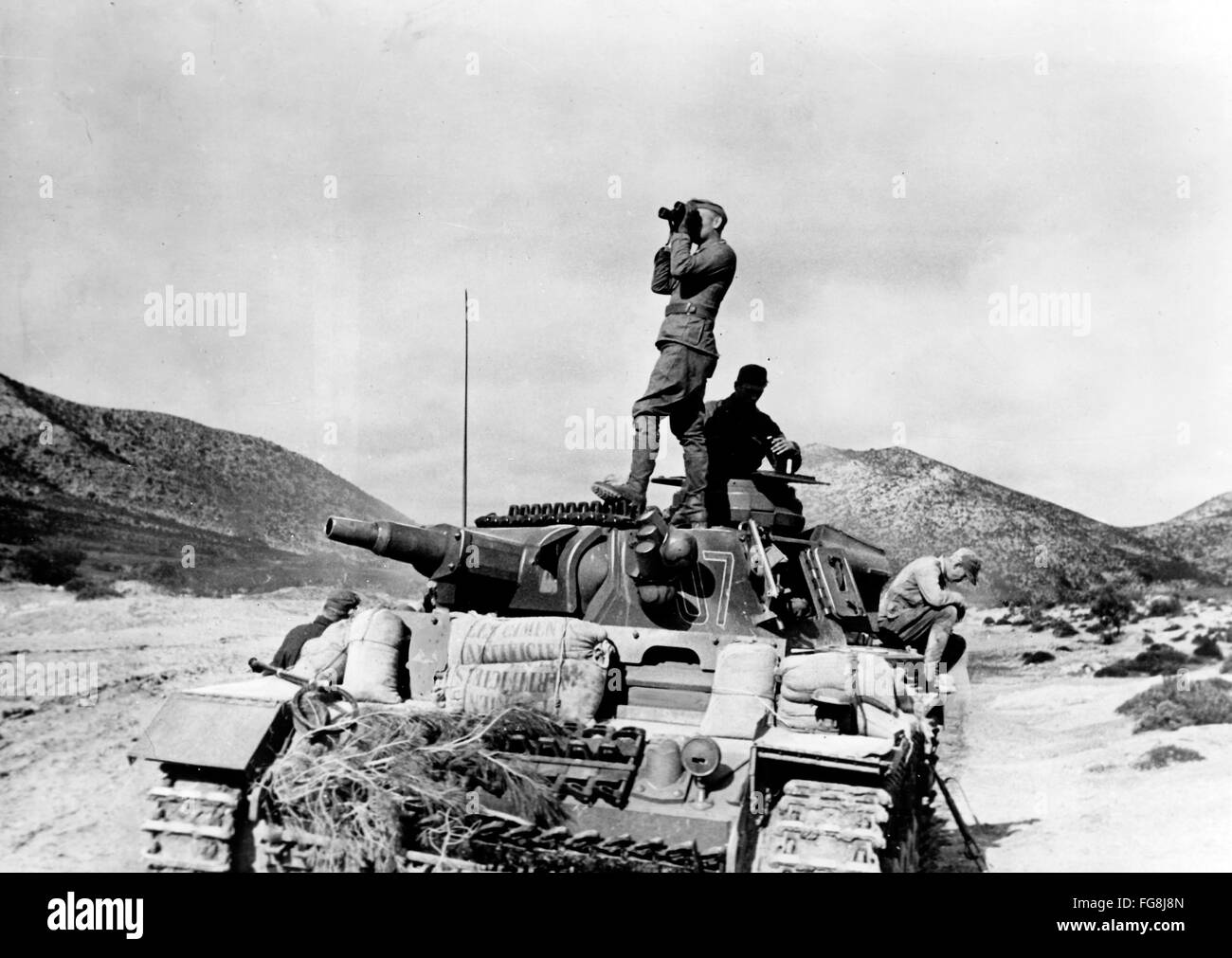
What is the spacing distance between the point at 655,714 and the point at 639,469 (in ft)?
7.07

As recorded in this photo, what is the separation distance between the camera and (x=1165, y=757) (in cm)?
1402

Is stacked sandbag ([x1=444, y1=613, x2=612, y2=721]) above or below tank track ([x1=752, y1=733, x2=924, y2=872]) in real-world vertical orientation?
above

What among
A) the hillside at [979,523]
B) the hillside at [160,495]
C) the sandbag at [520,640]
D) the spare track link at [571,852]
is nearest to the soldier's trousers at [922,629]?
the sandbag at [520,640]

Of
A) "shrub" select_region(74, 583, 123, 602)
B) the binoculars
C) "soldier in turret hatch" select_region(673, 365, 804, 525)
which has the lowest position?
"shrub" select_region(74, 583, 123, 602)

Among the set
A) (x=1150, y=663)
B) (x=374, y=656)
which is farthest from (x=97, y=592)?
(x=1150, y=663)

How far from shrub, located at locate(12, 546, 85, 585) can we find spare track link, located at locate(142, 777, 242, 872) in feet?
34.9

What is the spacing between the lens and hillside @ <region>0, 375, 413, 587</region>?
16.2 m

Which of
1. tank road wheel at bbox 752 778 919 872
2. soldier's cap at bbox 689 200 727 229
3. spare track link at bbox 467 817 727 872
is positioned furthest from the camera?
soldier's cap at bbox 689 200 727 229

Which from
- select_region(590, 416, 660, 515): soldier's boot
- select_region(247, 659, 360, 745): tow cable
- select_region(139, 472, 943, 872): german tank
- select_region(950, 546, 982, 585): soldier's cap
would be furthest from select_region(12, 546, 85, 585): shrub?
select_region(950, 546, 982, 585): soldier's cap

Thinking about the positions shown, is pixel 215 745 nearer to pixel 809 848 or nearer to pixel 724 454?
pixel 809 848

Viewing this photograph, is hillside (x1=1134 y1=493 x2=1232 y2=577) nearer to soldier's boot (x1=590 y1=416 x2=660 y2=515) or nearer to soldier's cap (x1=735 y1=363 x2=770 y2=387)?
soldier's cap (x1=735 y1=363 x2=770 y2=387)

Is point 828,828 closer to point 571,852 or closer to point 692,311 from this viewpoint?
point 571,852
